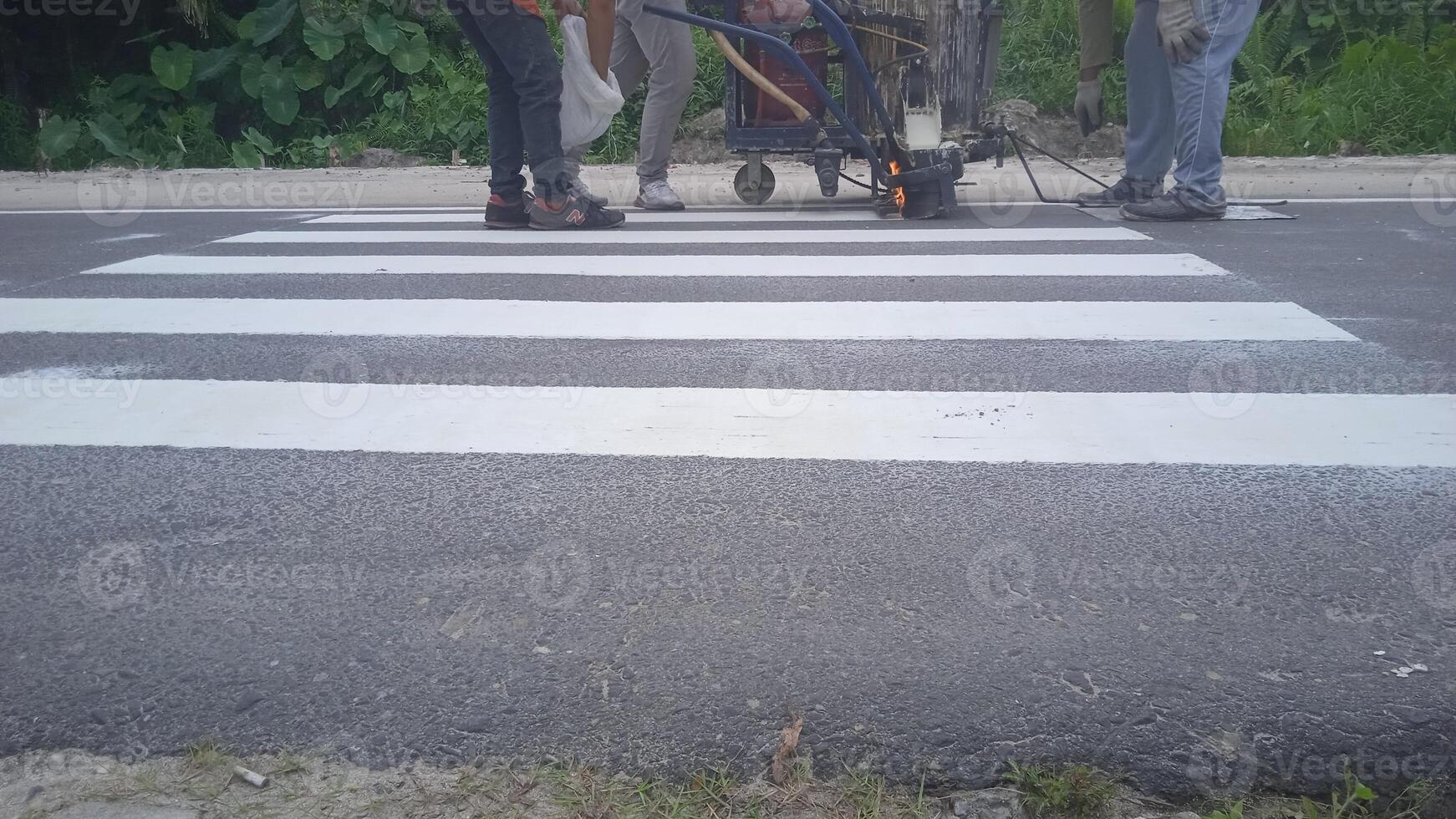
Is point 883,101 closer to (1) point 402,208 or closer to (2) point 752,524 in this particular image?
(1) point 402,208

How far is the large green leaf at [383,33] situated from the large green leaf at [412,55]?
0.25ft

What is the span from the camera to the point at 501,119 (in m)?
6.57

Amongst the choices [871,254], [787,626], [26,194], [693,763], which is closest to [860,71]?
[871,254]

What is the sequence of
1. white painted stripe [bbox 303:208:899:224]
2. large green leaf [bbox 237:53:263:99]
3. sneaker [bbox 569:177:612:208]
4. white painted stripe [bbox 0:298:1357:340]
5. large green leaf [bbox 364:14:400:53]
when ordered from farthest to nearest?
large green leaf [bbox 237:53:263:99], large green leaf [bbox 364:14:400:53], white painted stripe [bbox 303:208:899:224], sneaker [bbox 569:177:612:208], white painted stripe [bbox 0:298:1357:340]

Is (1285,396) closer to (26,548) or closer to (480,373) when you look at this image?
(480,373)

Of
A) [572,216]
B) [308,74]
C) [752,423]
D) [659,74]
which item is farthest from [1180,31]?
[308,74]

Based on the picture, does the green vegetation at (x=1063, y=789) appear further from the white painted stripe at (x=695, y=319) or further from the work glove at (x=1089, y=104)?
the work glove at (x=1089, y=104)

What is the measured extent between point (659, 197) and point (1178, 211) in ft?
9.74

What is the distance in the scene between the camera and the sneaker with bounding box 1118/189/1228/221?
257 inches

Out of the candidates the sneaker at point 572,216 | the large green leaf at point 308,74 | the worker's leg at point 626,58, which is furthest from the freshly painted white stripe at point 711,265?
the large green leaf at point 308,74

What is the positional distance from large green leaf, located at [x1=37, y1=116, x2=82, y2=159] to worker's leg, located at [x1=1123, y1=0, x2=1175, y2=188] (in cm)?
A: 947

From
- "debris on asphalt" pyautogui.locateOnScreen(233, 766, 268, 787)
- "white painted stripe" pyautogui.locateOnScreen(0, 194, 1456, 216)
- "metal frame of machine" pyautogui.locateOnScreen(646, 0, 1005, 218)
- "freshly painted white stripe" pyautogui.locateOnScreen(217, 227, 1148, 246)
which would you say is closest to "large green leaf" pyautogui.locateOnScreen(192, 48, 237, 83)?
"white painted stripe" pyautogui.locateOnScreen(0, 194, 1456, 216)

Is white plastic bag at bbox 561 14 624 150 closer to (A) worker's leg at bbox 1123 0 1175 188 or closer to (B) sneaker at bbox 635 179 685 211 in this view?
(B) sneaker at bbox 635 179 685 211

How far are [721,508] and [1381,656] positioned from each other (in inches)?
51.6
